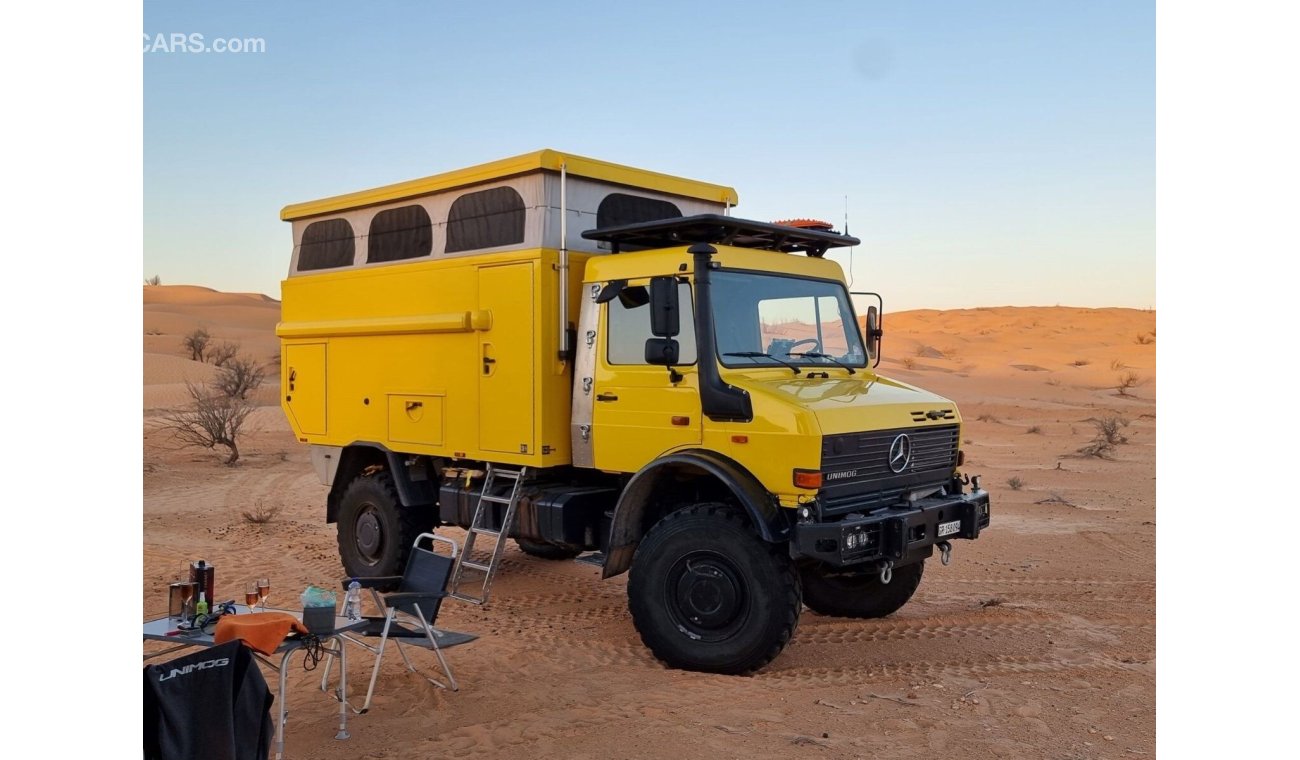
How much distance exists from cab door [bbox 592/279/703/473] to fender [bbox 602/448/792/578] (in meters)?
0.16

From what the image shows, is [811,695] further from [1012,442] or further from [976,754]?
[1012,442]

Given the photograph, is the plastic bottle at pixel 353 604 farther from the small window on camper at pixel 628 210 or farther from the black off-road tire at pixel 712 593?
the small window on camper at pixel 628 210

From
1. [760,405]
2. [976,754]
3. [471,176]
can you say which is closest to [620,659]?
[760,405]

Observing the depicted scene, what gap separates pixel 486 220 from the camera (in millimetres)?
8500

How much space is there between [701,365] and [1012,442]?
1798cm

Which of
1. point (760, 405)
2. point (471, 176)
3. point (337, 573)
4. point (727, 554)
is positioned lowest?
point (337, 573)

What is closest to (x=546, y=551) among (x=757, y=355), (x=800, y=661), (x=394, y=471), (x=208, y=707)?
(x=394, y=471)

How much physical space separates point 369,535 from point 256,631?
452cm

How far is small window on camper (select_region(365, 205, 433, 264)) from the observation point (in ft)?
30.1

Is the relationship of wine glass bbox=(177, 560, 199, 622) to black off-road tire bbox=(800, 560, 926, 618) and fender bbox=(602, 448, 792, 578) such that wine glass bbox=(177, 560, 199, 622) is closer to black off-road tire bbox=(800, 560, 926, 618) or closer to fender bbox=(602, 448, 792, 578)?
fender bbox=(602, 448, 792, 578)

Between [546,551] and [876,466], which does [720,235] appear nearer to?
[876,466]

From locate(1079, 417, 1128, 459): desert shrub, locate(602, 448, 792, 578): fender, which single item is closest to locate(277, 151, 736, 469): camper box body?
locate(602, 448, 792, 578): fender

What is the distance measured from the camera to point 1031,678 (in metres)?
6.70

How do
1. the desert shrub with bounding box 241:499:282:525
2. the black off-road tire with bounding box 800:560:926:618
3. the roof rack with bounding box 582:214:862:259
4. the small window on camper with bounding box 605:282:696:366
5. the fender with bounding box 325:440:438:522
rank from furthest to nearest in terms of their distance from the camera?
1. the desert shrub with bounding box 241:499:282:525
2. the fender with bounding box 325:440:438:522
3. the black off-road tire with bounding box 800:560:926:618
4. the small window on camper with bounding box 605:282:696:366
5. the roof rack with bounding box 582:214:862:259
